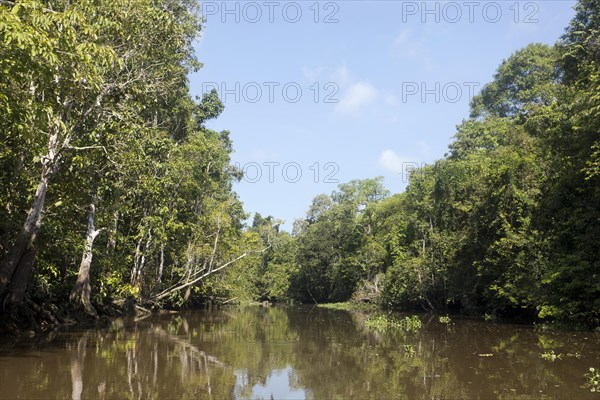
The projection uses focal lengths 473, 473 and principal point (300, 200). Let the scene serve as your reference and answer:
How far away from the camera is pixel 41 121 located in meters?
8.23

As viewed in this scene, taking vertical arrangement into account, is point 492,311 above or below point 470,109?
below

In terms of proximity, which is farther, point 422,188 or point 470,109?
point 470,109

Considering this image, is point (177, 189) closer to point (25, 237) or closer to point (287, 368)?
point (25, 237)

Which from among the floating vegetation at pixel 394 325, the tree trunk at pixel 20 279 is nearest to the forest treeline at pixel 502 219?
the floating vegetation at pixel 394 325

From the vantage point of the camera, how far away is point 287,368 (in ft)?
31.7

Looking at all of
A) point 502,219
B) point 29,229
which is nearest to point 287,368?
point 29,229

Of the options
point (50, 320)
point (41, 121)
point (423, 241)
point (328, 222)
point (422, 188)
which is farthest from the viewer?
point (328, 222)

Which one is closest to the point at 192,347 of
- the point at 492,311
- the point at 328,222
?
the point at 492,311

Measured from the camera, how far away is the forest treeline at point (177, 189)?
10.8 m

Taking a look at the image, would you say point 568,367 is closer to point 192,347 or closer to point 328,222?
point 192,347

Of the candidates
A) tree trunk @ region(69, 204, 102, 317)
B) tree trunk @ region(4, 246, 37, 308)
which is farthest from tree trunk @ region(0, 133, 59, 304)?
tree trunk @ region(69, 204, 102, 317)

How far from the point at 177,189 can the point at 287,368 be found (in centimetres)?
1832

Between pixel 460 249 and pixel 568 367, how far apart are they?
68.6ft

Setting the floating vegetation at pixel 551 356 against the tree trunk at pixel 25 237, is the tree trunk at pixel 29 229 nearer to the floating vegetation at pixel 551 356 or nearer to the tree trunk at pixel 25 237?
the tree trunk at pixel 25 237
